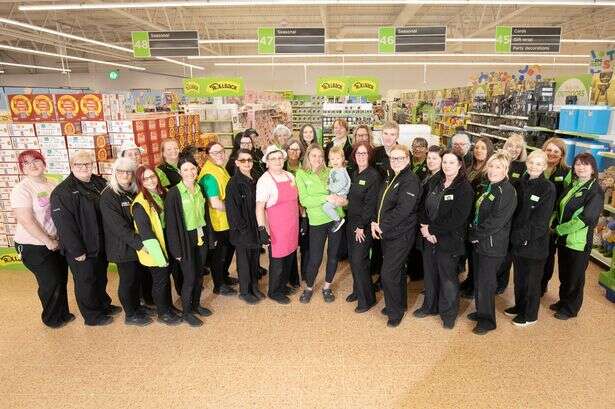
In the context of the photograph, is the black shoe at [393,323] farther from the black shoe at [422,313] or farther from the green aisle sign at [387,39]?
the green aisle sign at [387,39]

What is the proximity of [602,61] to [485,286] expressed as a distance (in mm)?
6199

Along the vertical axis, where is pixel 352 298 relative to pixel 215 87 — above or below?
below

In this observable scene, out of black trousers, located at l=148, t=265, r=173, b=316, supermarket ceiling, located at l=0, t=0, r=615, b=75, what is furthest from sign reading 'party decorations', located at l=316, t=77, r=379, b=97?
black trousers, located at l=148, t=265, r=173, b=316

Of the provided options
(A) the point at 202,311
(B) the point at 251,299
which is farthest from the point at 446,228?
(A) the point at 202,311

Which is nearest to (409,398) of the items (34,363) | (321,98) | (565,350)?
(565,350)

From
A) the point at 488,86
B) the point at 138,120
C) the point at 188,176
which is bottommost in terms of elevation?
the point at 188,176

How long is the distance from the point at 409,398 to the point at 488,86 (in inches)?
371

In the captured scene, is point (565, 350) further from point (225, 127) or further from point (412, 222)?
point (225, 127)

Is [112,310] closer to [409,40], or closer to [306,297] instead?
[306,297]

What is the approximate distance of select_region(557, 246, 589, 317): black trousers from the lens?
352 centimetres

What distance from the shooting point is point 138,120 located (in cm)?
489

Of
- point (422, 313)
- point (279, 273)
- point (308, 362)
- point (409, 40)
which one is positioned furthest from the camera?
point (409, 40)

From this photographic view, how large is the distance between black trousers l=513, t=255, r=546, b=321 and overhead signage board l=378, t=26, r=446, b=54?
7406 millimetres

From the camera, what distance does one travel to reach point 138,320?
12.0ft
